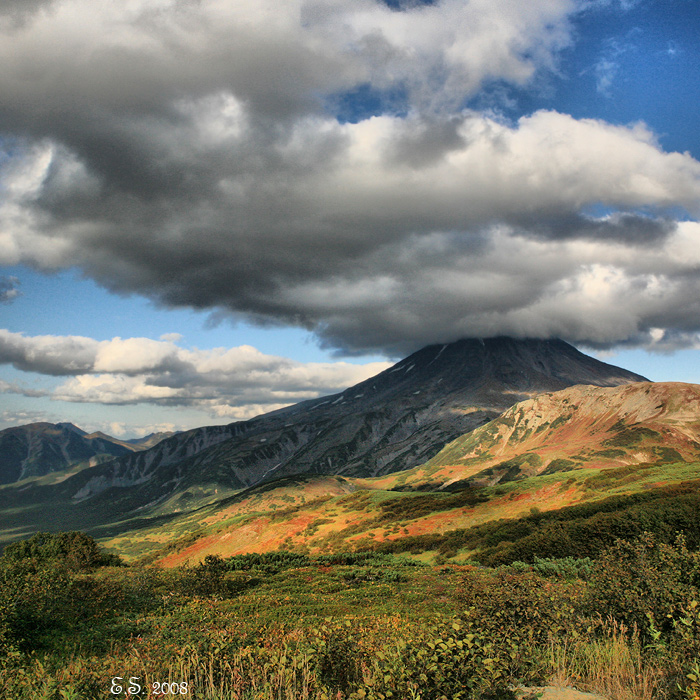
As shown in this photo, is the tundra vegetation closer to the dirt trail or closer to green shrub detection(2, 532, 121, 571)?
the dirt trail

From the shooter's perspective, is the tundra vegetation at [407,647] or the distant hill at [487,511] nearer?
the tundra vegetation at [407,647]

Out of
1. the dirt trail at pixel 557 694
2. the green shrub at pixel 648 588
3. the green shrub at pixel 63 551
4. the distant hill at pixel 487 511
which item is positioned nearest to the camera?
the dirt trail at pixel 557 694

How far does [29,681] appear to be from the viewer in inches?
393

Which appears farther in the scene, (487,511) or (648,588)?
(487,511)

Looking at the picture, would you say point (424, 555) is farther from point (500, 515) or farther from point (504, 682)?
point (504, 682)

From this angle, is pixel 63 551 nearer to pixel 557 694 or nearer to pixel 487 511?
pixel 487 511

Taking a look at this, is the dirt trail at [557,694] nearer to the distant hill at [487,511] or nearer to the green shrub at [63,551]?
the distant hill at [487,511]

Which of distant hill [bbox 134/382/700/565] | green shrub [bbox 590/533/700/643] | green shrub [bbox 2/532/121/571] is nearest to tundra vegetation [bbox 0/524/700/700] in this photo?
green shrub [bbox 590/533/700/643]

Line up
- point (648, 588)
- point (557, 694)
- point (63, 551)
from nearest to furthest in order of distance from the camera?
point (557, 694) < point (648, 588) < point (63, 551)

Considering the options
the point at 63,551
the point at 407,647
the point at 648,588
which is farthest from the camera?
the point at 63,551

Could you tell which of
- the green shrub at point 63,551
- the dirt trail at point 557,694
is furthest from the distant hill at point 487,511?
the dirt trail at point 557,694

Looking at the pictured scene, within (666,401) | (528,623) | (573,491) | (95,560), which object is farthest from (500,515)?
(666,401)

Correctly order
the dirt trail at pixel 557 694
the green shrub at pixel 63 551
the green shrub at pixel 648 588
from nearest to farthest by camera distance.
Result: the dirt trail at pixel 557 694, the green shrub at pixel 648 588, the green shrub at pixel 63 551

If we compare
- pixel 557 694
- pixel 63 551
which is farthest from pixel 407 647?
pixel 63 551
